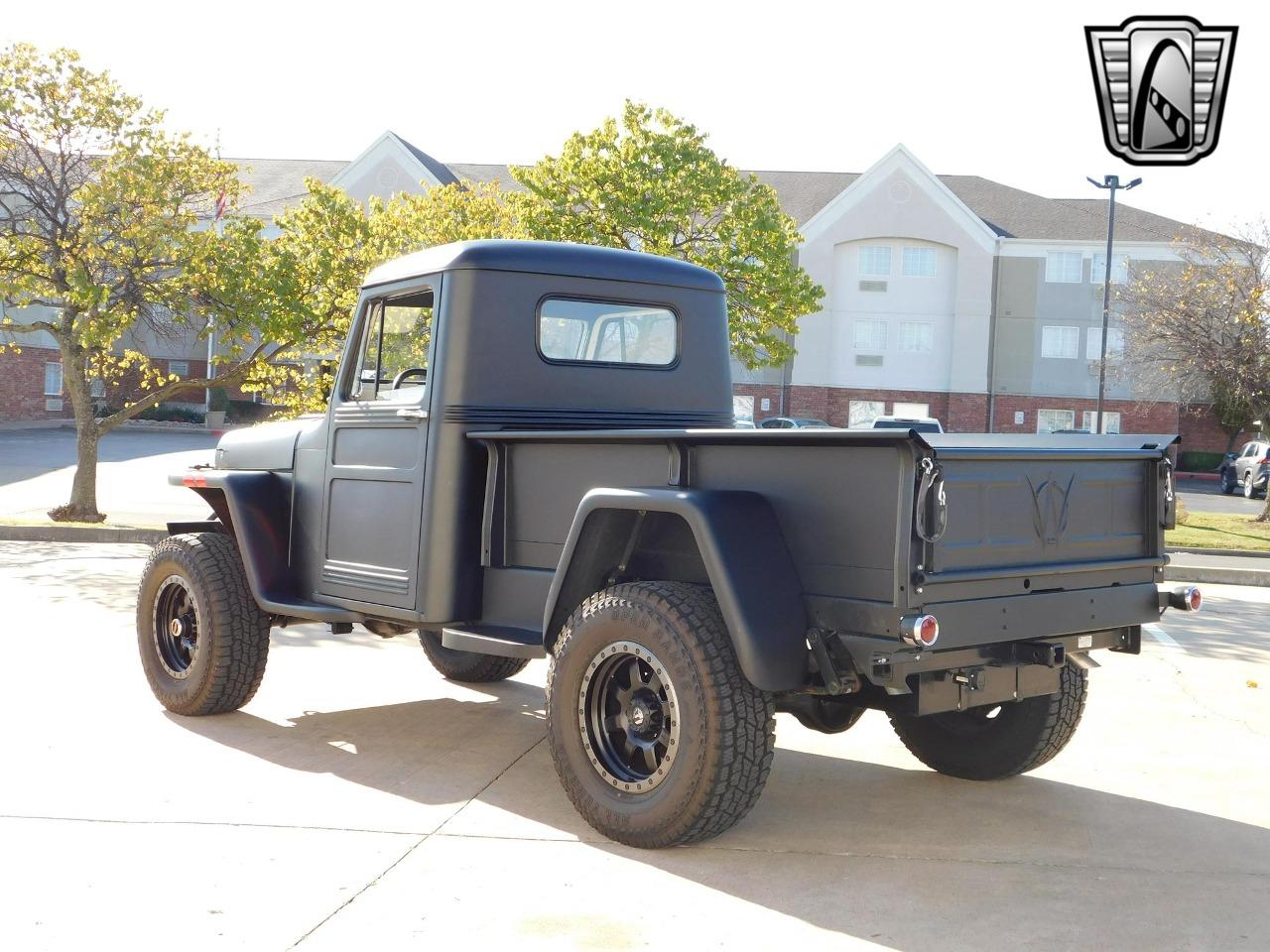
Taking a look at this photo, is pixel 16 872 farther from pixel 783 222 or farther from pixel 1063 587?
pixel 783 222

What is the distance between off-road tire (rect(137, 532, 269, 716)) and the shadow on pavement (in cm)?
16

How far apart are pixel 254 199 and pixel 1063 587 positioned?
160 feet

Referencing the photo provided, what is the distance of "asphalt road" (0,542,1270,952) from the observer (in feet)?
12.7

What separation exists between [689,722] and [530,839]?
0.83 m

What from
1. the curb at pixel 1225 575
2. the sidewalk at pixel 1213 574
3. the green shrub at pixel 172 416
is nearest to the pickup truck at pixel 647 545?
the sidewalk at pixel 1213 574

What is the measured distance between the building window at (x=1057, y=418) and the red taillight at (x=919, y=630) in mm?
44408

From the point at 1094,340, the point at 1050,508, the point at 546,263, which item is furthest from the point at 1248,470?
the point at 1050,508

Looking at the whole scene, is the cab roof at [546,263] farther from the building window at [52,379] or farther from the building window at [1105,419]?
the building window at [52,379]

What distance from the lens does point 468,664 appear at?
7605mm

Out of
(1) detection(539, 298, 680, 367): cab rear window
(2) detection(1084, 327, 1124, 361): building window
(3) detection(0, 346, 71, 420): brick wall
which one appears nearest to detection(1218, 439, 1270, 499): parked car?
(2) detection(1084, 327, 1124, 361): building window

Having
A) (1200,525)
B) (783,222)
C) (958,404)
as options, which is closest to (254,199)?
(958,404)

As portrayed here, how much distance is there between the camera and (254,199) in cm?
4947

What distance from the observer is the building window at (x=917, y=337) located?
A: 153ft

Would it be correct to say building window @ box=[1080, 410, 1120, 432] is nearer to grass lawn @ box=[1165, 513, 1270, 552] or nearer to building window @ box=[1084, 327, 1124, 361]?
building window @ box=[1084, 327, 1124, 361]
